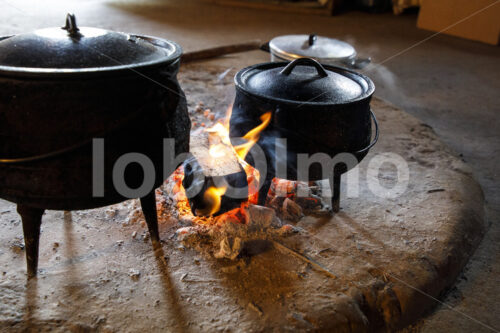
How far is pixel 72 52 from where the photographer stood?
1.68 metres

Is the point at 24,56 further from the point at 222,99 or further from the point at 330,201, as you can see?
the point at 222,99

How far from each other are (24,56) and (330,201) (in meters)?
1.94

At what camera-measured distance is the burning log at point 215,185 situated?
2387 mm

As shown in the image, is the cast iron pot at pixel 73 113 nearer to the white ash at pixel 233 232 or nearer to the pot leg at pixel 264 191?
the white ash at pixel 233 232

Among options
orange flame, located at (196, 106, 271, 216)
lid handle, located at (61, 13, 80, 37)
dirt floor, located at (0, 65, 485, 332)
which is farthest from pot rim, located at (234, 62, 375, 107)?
lid handle, located at (61, 13, 80, 37)

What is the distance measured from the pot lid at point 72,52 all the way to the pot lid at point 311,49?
71.1 inches

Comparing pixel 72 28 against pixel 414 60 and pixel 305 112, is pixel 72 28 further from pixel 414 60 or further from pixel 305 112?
pixel 414 60

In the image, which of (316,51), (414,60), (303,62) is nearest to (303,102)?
(303,62)

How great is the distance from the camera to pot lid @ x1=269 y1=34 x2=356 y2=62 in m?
3.48

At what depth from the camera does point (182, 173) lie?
2766 millimetres

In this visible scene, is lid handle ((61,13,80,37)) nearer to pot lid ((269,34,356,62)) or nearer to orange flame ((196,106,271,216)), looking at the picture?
orange flame ((196,106,271,216))

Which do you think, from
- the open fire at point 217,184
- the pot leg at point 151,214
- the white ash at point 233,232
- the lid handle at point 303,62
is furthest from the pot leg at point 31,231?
the lid handle at point 303,62

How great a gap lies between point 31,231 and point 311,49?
2674 mm

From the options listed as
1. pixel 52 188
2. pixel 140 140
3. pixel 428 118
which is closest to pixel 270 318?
pixel 140 140
